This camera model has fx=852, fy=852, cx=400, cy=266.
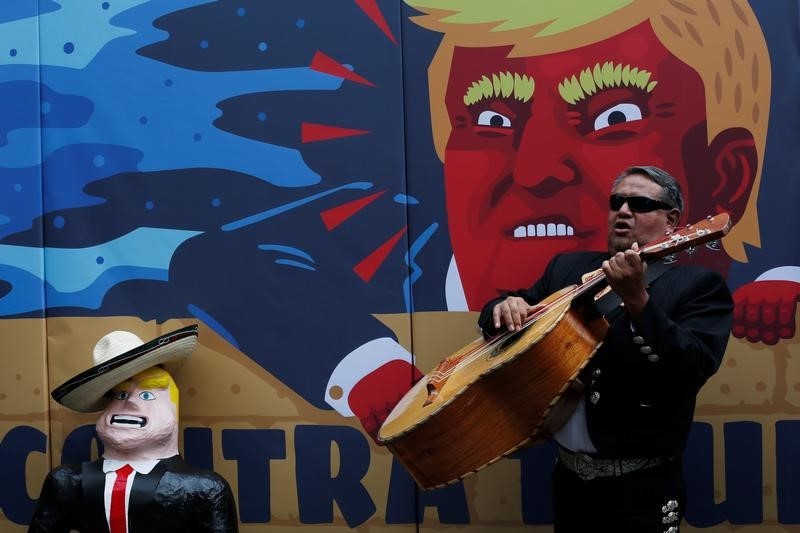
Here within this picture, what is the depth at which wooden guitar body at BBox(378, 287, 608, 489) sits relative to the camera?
88.1 inches

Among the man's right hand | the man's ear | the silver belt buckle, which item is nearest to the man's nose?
the man's ear

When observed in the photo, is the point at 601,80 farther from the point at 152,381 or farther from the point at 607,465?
the point at 152,381

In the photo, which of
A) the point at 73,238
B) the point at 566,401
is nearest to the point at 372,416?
the point at 566,401

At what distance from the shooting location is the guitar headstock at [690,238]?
2154 millimetres

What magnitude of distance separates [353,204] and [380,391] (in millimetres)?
712

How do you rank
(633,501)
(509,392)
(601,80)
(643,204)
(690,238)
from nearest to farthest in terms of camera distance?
(690,238) → (509,392) → (633,501) → (643,204) → (601,80)

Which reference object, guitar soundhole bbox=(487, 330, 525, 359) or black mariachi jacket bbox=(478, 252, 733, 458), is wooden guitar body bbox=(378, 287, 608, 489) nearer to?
guitar soundhole bbox=(487, 330, 525, 359)

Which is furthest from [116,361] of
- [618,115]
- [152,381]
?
[618,115]

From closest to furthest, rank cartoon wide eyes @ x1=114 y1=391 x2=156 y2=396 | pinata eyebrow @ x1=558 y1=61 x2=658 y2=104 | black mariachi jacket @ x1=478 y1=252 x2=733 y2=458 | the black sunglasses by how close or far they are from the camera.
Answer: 1. black mariachi jacket @ x1=478 y1=252 x2=733 y2=458
2. the black sunglasses
3. cartoon wide eyes @ x1=114 y1=391 x2=156 y2=396
4. pinata eyebrow @ x1=558 y1=61 x2=658 y2=104

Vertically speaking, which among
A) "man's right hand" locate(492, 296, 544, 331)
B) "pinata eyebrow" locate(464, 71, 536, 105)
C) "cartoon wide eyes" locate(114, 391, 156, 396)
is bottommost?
"cartoon wide eyes" locate(114, 391, 156, 396)

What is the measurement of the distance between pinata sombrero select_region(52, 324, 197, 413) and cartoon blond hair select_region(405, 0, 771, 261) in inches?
61.0

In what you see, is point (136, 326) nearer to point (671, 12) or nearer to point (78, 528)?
point (78, 528)

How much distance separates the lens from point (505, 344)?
2.45 m

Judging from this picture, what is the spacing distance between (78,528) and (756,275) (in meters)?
2.53
